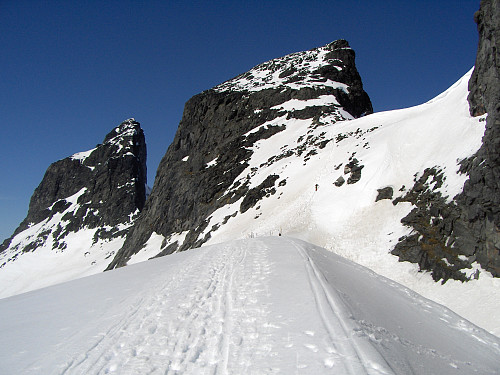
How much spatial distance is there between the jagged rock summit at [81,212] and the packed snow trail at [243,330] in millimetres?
69522

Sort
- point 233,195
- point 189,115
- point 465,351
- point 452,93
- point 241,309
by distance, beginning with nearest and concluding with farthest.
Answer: point 465,351
point 241,309
point 452,93
point 233,195
point 189,115

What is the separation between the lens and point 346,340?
4.70 metres

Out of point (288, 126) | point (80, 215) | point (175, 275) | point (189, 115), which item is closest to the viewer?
point (175, 275)

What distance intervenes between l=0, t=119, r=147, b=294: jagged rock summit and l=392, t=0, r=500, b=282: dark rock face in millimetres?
68860

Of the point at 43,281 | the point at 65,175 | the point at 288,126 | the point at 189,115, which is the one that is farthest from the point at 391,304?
the point at 65,175

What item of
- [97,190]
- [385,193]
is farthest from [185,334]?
[97,190]

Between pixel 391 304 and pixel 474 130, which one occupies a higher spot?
pixel 474 130

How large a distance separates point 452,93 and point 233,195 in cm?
2510

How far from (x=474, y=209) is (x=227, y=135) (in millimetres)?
51348

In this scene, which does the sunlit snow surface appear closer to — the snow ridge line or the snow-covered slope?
the snow-covered slope

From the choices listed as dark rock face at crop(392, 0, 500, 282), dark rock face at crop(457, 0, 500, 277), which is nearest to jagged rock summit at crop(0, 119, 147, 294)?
dark rock face at crop(392, 0, 500, 282)

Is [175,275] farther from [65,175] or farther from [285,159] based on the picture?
[65,175]

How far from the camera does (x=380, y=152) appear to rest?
922 inches

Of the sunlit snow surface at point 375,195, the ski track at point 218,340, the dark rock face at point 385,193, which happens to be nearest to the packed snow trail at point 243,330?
the ski track at point 218,340
